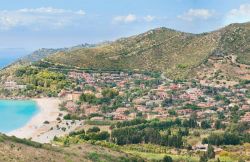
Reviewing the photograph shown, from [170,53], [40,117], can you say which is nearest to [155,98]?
[40,117]

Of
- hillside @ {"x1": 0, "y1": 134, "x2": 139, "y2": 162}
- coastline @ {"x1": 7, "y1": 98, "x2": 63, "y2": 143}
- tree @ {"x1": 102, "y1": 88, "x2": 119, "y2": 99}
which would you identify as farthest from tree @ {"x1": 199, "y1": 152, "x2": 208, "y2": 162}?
tree @ {"x1": 102, "y1": 88, "x2": 119, "y2": 99}

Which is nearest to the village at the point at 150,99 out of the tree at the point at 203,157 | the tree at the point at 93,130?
the tree at the point at 93,130

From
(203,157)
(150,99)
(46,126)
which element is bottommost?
(203,157)

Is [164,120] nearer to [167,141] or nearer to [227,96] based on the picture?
[167,141]

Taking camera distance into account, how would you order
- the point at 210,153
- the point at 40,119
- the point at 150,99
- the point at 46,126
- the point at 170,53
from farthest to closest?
the point at 170,53, the point at 150,99, the point at 40,119, the point at 46,126, the point at 210,153

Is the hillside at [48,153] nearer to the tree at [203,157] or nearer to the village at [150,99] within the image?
the tree at [203,157]

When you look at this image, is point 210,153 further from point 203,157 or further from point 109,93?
point 109,93
